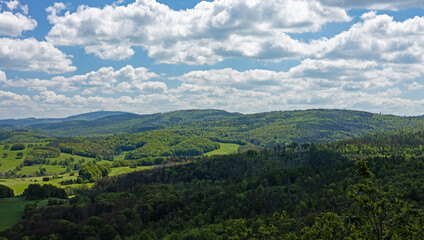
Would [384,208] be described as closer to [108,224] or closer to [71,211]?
[108,224]

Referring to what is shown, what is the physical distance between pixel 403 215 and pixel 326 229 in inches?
943

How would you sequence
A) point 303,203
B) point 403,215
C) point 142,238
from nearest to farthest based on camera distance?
point 403,215, point 142,238, point 303,203

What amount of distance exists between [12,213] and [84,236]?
2887 inches

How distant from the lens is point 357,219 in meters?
22.2

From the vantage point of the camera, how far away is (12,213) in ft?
646

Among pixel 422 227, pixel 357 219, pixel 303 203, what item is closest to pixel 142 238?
pixel 303 203

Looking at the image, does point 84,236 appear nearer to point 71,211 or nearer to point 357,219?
point 71,211

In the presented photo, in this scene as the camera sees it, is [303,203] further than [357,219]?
Yes

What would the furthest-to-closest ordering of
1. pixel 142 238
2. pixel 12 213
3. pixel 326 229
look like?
pixel 12 213 < pixel 142 238 < pixel 326 229

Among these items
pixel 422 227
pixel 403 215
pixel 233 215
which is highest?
pixel 403 215

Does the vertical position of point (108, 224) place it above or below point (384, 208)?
below

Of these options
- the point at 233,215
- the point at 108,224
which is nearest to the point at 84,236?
the point at 108,224

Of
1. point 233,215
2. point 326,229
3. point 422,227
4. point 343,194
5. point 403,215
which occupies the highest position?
point 403,215

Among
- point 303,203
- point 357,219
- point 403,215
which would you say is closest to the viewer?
point 357,219
